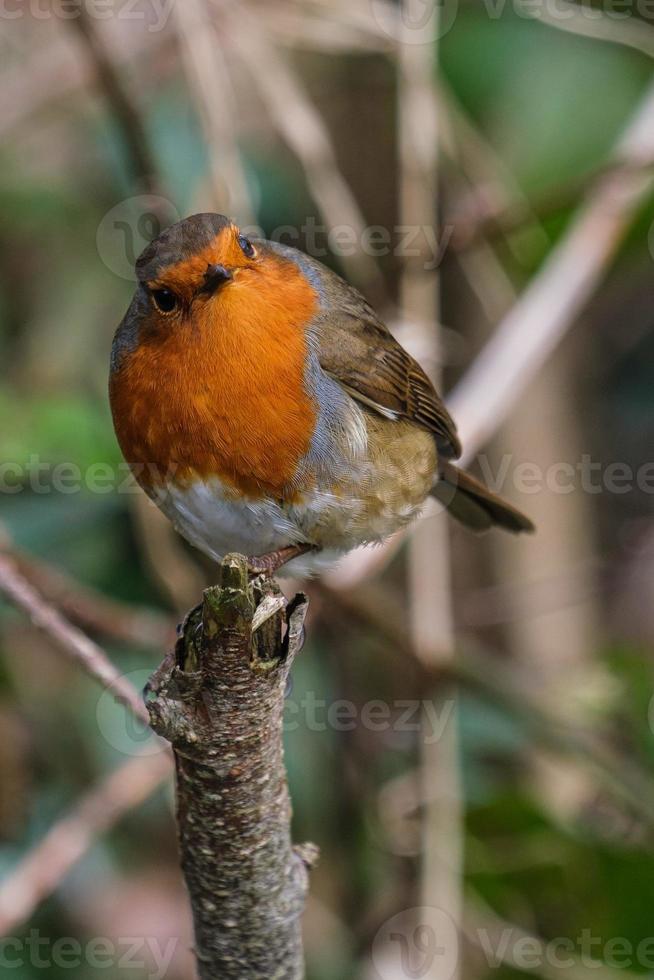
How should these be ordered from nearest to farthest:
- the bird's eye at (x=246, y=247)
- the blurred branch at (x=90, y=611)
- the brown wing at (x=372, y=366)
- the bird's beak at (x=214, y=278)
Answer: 1. the bird's beak at (x=214, y=278)
2. the bird's eye at (x=246, y=247)
3. the brown wing at (x=372, y=366)
4. the blurred branch at (x=90, y=611)

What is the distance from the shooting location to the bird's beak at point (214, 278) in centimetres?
272

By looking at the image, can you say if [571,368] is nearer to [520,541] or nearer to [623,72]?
[520,541]

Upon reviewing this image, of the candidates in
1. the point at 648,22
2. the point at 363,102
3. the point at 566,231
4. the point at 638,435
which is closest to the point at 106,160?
the point at 363,102

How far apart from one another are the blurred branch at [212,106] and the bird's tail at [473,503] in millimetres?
1085

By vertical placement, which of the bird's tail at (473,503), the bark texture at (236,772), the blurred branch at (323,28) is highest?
the blurred branch at (323,28)

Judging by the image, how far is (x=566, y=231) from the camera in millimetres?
4469

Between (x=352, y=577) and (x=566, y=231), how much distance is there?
1485mm

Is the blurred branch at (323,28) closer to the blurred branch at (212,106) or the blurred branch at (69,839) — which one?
the blurred branch at (212,106)

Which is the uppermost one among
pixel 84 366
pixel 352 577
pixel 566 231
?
pixel 566 231

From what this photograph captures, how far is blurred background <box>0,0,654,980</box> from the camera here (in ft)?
13.2

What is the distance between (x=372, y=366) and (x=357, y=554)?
1.14 metres

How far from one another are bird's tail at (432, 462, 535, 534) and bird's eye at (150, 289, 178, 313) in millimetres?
1170

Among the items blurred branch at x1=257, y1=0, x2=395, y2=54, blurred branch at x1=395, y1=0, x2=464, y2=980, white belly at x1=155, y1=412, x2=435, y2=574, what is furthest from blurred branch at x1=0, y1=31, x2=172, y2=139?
white belly at x1=155, y1=412, x2=435, y2=574

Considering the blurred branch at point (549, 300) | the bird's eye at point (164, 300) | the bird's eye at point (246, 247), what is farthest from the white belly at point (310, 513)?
the blurred branch at point (549, 300)
